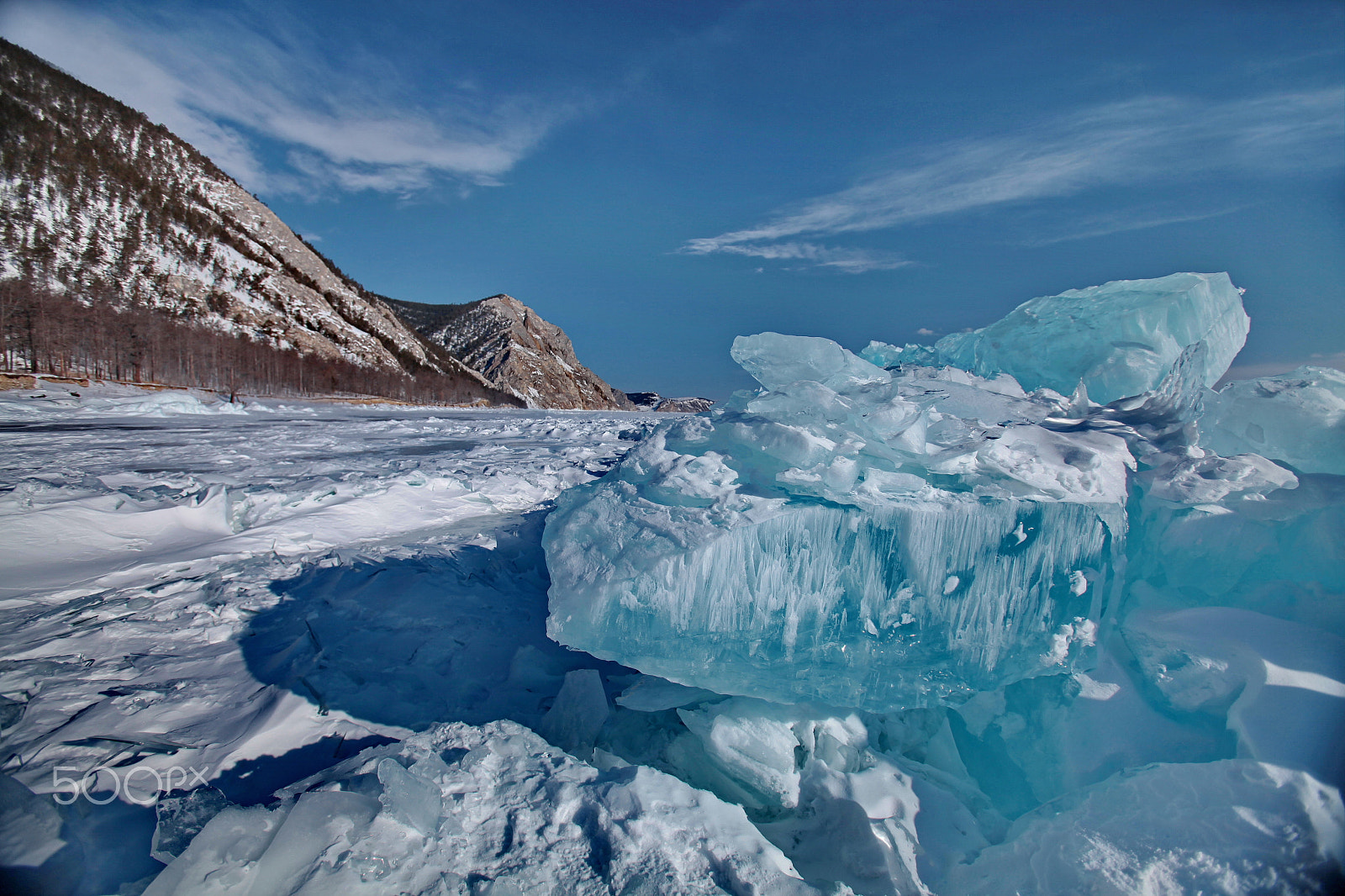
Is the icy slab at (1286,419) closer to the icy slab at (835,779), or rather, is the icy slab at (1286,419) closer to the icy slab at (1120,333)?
the icy slab at (1120,333)

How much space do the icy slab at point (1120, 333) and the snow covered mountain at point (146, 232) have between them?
6078 cm

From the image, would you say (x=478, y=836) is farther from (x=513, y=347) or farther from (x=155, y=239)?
(x=513, y=347)

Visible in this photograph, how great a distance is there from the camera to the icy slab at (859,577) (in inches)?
102

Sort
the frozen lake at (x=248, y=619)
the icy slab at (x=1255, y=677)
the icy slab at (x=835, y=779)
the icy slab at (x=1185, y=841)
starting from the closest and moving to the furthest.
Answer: the icy slab at (x=1185, y=841), the icy slab at (x=1255, y=677), the icy slab at (x=835, y=779), the frozen lake at (x=248, y=619)

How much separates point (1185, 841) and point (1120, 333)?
4.84 m

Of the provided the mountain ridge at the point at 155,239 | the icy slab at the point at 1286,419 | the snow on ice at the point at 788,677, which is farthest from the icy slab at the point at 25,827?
the mountain ridge at the point at 155,239

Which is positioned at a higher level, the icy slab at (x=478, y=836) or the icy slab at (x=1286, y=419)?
the icy slab at (x=1286, y=419)

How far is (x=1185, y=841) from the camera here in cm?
177

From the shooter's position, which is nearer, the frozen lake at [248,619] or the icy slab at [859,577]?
the frozen lake at [248,619]

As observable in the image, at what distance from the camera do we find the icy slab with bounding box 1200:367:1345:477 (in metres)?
2.70

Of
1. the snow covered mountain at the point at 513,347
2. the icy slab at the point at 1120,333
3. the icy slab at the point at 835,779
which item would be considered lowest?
the icy slab at the point at 835,779

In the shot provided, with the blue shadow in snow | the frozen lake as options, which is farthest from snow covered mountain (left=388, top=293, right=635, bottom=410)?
the blue shadow in snow

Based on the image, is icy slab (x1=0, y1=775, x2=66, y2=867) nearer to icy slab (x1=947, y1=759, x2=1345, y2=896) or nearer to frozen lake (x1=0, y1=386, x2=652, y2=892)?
frozen lake (x1=0, y1=386, x2=652, y2=892)

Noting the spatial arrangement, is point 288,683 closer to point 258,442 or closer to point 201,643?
point 201,643
